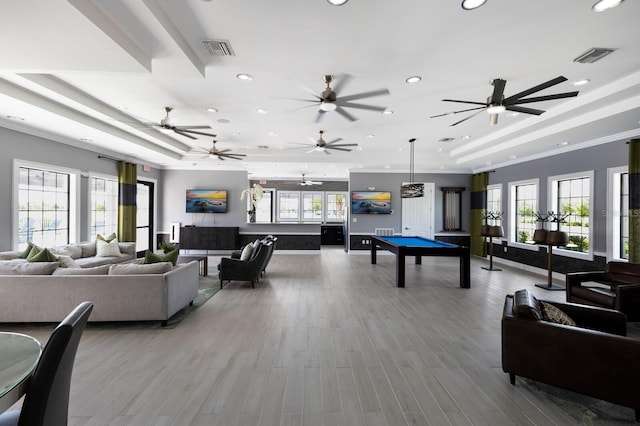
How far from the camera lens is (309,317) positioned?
4.04 metres

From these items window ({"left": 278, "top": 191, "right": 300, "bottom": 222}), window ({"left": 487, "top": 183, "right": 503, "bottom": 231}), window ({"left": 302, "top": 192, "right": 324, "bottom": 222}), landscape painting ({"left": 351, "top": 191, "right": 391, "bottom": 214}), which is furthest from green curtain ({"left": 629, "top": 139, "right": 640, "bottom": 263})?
window ({"left": 278, "top": 191, "right": 300, "bottom": 222})

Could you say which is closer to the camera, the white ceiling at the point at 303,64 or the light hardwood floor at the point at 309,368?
the light hardwood floor at the point at 309,368

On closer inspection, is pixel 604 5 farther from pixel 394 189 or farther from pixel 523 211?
pixel 394 189

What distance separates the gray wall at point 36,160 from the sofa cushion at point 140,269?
9.89 ft

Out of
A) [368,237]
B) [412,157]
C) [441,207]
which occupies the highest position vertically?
[412,157]

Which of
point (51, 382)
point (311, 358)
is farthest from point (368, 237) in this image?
point (51, 382)

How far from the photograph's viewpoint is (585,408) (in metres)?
2.21

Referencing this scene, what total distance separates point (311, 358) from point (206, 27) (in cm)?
326

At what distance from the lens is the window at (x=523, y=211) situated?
7.46 m

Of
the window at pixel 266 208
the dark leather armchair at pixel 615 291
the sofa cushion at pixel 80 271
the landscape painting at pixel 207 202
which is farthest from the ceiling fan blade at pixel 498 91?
the window at pixel 266 208

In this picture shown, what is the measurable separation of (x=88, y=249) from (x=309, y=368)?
6.07 m

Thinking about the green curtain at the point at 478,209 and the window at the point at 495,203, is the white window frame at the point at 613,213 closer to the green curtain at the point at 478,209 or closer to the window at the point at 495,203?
the window at the point at 495,203

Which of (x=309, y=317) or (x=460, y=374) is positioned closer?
(x=460, y=374)

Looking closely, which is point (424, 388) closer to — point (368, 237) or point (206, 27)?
point (206, 27)
